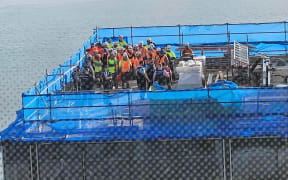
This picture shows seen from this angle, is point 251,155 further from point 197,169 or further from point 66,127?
point 66,127

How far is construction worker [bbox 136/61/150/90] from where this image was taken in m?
11.2

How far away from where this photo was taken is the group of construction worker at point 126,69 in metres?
11.2

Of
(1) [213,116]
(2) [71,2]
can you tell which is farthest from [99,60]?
(2) [71,2]

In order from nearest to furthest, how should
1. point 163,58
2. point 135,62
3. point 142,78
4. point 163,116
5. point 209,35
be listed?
point 163,116, point 142,78, point 163,58, point 135,62, point 209,35

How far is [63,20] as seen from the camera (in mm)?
34500

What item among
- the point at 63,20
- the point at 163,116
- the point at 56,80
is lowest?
the point at 163,116

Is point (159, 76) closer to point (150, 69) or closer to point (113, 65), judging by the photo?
point (150, 69)

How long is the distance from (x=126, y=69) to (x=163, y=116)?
3.29 meters

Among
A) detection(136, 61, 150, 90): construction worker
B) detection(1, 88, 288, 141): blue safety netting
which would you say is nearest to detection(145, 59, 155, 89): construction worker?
detection(136, 61, 150, 90): construction worker

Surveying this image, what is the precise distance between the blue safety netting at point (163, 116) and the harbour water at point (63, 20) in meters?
6.06

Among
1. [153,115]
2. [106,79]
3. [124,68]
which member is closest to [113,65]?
[124,68]

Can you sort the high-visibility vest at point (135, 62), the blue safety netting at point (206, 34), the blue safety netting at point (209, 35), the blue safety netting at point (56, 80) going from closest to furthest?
the blue safety netting at point (56, 80) < the high-visibility vest at point (135, 62) < the blue safety netting at point (209, 35) < the blue safety netting at point (206, 34)

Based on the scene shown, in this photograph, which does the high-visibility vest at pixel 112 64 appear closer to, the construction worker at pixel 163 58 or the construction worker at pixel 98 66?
the construction worker at pixel 98 66

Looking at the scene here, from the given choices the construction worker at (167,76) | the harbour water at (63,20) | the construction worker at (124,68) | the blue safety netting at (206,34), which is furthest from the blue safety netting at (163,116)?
the blue safety netting at (206,34)
